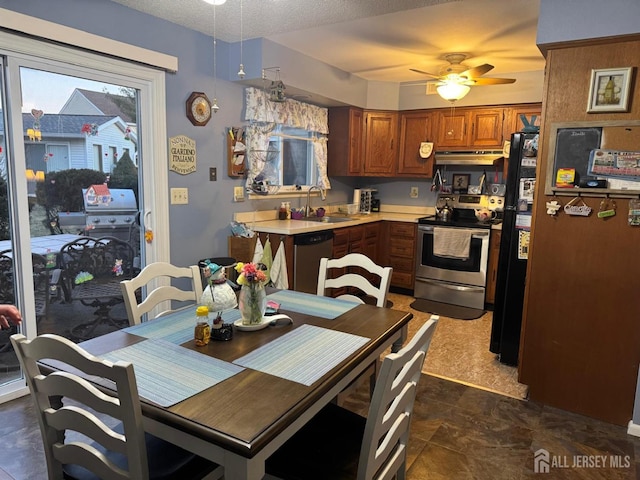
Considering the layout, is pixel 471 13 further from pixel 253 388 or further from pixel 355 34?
pixel 253 388

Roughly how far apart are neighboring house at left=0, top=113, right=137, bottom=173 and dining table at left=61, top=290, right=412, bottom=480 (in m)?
1.44

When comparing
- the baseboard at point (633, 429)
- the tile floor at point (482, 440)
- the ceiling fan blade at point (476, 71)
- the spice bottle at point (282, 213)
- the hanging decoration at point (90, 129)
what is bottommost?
the tile floor at point (482, 440)

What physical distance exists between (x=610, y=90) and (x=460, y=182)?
2.83m

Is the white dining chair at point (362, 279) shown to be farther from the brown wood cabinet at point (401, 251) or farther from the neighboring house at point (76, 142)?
the brown wood cabinet at point (401, 251)

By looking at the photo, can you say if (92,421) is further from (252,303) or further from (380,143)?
(380,143)

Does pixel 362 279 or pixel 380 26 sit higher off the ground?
pixel 380 26

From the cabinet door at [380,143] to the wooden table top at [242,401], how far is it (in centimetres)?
369

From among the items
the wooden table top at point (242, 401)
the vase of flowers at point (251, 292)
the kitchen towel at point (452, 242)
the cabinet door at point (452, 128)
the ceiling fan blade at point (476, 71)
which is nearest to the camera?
the wooden table top at point (242, 401)

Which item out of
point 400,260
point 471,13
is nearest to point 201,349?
point 471,13

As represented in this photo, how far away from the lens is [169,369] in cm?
138

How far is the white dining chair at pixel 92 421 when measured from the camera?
109cm

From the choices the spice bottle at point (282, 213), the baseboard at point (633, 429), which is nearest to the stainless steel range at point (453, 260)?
the spice bottle at point (282, 213)

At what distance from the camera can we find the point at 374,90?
16.5 feet

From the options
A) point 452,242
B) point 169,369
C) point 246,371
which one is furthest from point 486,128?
point 169,369
